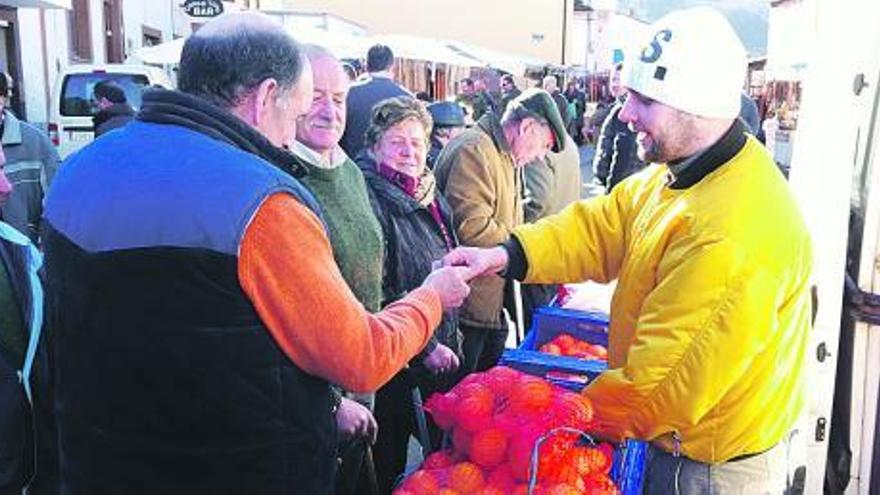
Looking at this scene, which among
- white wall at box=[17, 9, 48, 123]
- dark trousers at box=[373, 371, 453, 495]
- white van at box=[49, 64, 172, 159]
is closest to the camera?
dark trousers at box=[373, 371, 453, 495]

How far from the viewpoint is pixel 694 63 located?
2.07 metres

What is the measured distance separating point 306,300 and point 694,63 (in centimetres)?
109

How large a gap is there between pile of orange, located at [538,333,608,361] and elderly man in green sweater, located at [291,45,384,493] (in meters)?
0.77

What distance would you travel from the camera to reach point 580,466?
212 cm

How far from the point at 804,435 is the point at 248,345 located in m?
1.60

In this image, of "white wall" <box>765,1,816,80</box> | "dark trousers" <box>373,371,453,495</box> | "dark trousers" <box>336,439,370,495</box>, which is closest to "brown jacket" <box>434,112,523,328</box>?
"dark trousers" <box>373,371,453,495</box>

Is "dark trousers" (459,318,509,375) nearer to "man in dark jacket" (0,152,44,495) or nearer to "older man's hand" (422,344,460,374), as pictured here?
"older man's hand" (422,344,460,374)

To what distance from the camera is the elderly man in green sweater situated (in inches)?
114

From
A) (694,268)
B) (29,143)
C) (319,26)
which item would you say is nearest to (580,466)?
(694,268)

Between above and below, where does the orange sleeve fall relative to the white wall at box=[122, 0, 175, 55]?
below

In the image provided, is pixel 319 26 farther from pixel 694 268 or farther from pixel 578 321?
pixel 694 268

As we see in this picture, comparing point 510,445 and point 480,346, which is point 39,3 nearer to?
point 480,346

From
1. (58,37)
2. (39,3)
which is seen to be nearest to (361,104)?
(39,3)

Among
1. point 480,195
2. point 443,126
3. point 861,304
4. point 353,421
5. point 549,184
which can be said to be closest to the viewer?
point 861,304
